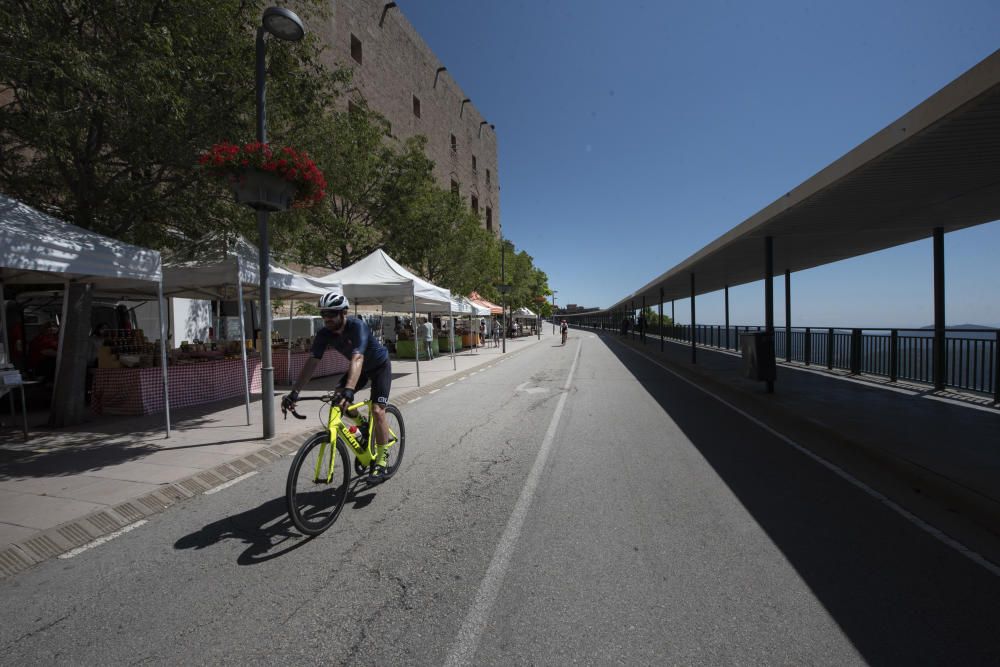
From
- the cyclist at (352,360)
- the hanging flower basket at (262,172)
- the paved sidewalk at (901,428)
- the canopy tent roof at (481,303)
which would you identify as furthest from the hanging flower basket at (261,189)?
the canopy tent roof at (481,303)

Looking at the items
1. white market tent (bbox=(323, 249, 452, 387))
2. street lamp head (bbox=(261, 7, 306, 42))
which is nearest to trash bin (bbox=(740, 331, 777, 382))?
white market tent (bbox=(323, 249, 452, 387))

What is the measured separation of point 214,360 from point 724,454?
991cm

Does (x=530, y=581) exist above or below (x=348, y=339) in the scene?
below

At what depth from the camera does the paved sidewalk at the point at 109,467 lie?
393 centimetres

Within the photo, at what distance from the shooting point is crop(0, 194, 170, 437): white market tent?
5.34 m

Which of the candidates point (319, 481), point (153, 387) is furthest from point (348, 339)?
point (153, 387)

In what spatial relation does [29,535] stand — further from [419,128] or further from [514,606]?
[419,128]

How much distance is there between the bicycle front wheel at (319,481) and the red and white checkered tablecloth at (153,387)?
6.27 meters

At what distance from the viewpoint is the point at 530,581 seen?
3.10 meters

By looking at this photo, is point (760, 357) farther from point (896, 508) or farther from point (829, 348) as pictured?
point (896, 508)

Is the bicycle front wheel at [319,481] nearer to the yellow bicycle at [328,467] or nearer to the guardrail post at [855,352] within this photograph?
the yellow bicycle at [328,467]

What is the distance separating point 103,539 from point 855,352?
603 inches

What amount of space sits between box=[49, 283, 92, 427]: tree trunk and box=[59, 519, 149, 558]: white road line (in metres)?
5.18

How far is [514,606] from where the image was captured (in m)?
2.83
